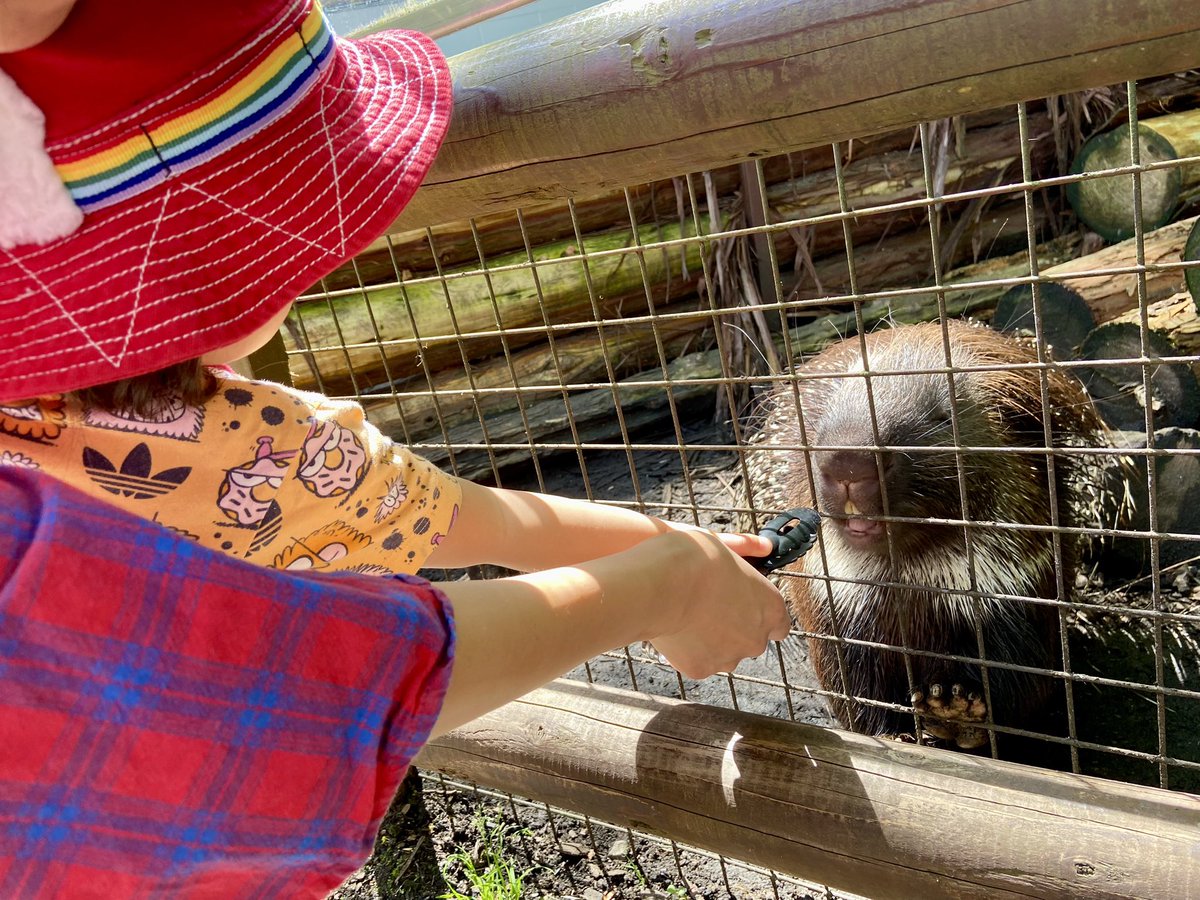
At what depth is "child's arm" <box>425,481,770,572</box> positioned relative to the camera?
0.98 metres

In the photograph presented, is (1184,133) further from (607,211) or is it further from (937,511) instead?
(937,511)

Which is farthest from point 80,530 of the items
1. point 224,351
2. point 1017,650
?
point 1017,650

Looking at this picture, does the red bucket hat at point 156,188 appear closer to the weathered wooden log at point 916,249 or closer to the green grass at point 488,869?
the green grass at point 488,869

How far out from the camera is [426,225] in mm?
1331

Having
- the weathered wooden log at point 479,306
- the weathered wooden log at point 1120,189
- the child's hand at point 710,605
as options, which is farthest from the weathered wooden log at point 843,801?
the weathered wooden log at point 1120,189

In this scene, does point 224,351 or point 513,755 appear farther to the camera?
point 513,755

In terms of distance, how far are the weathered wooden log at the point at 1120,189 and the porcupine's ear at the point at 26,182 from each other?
10.9 feet

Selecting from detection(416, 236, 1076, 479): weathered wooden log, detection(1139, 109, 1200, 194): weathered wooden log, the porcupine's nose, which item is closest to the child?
the porcupine's nose

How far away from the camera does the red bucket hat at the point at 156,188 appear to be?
55cm

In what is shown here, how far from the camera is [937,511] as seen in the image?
5.82 feet

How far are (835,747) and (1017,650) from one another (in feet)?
3.42

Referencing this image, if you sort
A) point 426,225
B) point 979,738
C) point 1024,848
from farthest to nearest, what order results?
1. point 979,738
2. point 426,225
3. point 1024,848

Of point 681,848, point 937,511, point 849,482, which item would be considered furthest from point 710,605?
point 681,848

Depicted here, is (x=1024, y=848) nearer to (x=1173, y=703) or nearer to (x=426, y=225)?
(x=426, y=225)
